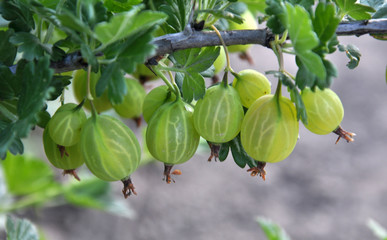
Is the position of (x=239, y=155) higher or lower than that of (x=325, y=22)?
lower

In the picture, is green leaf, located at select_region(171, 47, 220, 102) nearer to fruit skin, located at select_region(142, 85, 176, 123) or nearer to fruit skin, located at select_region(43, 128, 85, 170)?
fruit skin, located at select_region(142, 85, 176, 123)

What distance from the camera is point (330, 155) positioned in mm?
2826

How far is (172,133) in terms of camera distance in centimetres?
56

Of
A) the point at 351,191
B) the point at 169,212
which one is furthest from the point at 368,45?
the point at 169,212

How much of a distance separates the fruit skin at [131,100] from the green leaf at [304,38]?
0.33m

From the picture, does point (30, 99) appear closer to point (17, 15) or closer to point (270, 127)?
point (17, 15)

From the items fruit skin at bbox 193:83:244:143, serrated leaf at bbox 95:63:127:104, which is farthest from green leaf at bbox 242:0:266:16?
serrated leaf at bbox 95:63:127:104

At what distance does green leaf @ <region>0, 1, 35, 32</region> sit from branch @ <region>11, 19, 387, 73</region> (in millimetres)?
66

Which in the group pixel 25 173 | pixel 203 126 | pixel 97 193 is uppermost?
pixel 203 126

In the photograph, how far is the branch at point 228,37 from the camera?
1.82 feet

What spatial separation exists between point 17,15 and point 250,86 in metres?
0.29

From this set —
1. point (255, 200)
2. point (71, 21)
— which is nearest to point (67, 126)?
point (71, 21)

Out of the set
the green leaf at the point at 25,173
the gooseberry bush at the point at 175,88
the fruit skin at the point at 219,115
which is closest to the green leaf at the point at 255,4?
the gooseberry bush at the point at 175,88

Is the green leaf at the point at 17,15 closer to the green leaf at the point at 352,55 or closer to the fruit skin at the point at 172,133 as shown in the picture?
the fruit skin at the point at 172,133
